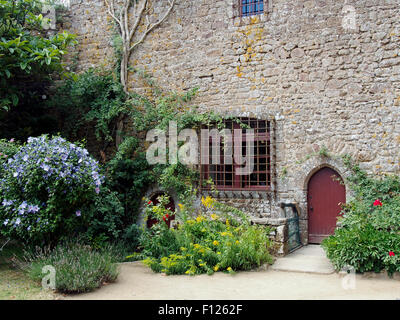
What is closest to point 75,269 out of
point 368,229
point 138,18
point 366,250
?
point 366,250

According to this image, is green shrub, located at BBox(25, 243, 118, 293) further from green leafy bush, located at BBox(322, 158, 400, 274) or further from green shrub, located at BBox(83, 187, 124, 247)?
green leafy bush, located at BBox(322, 158, 400, 274)

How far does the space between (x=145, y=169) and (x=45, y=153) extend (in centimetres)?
338

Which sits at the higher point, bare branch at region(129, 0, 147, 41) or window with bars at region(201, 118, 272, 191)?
bare branch at region(129, 0, 147, 41)

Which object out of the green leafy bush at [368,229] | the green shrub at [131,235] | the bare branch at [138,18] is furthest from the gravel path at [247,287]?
the bare branch at [138,18]

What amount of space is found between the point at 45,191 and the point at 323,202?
5.04m

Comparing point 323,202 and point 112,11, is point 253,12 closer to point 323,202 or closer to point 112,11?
point 112,11

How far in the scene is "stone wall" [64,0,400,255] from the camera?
23.8ft

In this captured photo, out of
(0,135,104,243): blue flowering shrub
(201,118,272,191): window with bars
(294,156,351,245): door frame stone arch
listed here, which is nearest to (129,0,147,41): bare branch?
(201,118,272,191): window with bars

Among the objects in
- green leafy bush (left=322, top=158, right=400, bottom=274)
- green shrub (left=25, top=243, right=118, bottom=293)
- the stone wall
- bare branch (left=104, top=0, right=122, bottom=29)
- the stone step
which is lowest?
the stone step

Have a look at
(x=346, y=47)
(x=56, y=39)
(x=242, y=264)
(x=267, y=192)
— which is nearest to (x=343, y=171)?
(x=267, y=192)

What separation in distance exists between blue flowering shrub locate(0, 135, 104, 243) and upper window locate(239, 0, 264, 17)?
15.6 ft

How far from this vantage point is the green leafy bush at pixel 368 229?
5.39 metres

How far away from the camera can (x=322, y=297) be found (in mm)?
4605

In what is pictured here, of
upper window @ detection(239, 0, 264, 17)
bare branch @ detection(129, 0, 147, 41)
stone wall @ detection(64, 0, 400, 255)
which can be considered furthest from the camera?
→ bare branch @ detection(129, 0, 147, 41)
